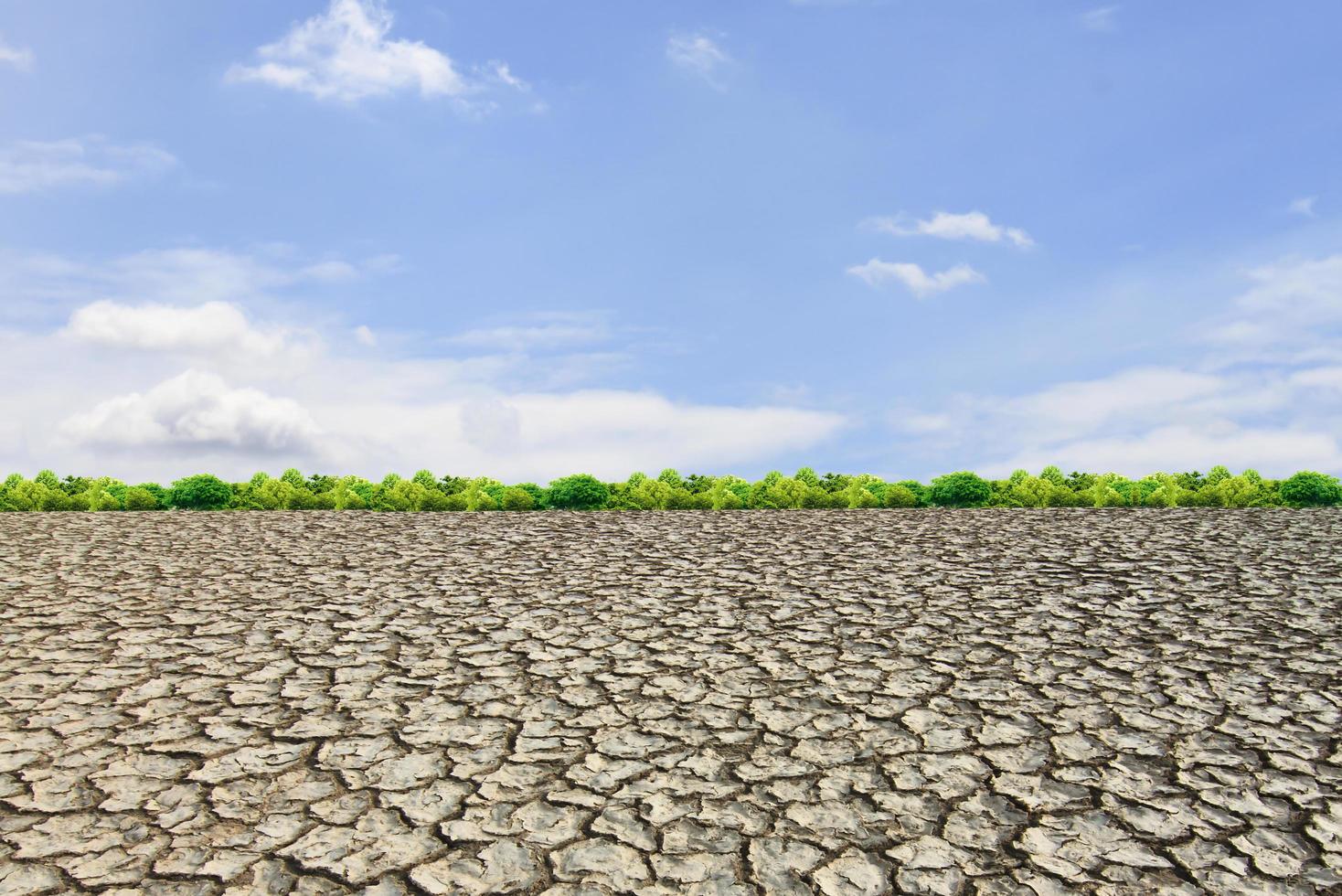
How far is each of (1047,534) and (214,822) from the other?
885 centimetres

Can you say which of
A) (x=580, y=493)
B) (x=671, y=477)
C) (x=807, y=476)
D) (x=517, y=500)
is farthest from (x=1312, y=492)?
(x=517, y=500)

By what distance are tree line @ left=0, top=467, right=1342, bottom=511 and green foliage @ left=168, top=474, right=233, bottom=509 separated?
0.01 meters

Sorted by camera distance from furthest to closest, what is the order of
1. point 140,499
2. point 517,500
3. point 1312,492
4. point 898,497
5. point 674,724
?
point 140,499
point 1312,492
point 898,497
point 517,500
point 674,724

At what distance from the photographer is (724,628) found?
6.76 m

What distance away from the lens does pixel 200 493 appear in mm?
14422

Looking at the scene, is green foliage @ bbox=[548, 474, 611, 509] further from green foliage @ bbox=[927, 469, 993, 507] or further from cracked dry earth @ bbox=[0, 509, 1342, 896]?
green foliage @ bbox=[927, 469, 993, 507]

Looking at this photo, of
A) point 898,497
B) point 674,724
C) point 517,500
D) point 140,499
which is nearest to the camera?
point 674,724

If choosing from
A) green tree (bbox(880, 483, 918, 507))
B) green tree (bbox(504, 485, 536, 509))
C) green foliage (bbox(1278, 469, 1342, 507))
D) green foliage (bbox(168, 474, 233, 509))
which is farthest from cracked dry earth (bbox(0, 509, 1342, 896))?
green foliage (bbox(1278, 469, 1342, 507))

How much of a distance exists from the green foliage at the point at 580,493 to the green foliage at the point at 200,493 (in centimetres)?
508

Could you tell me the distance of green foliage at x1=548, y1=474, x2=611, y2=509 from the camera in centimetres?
1378

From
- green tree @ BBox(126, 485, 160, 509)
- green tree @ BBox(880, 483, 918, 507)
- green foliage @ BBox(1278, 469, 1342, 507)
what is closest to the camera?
green tree @ BBox(880, 483, 918, 507)

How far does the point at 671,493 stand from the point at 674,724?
8841 mm

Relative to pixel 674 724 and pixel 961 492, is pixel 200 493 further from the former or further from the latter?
pixel 674 724

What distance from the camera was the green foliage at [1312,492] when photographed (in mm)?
14195
